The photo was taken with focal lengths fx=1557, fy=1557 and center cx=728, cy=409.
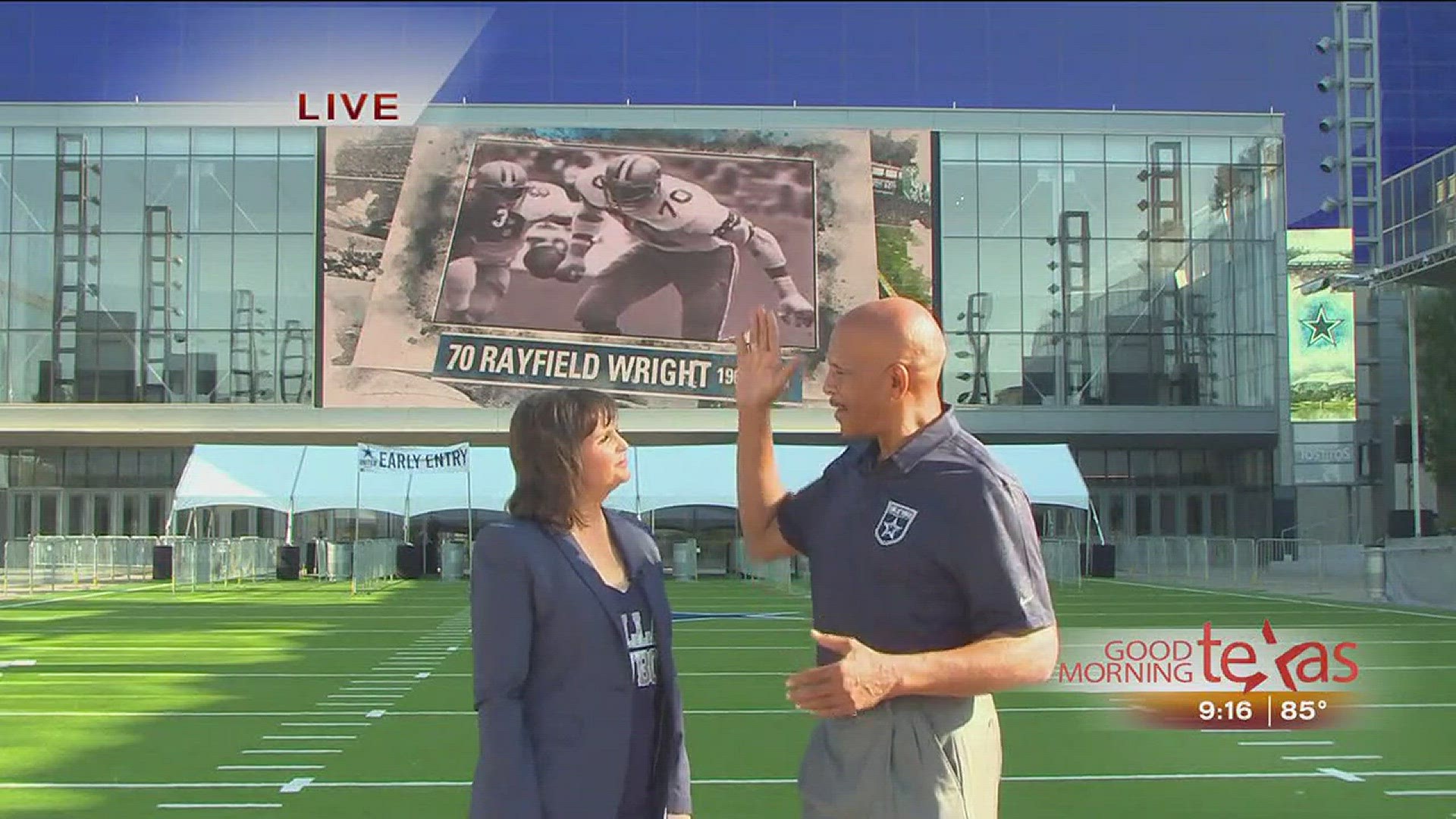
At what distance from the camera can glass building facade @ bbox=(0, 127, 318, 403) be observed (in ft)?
153

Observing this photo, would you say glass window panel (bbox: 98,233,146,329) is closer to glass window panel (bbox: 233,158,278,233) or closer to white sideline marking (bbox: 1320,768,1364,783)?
glass window panel (bbox: 233,158,278,233)

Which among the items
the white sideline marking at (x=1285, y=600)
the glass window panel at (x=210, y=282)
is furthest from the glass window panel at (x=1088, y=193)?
the glass window panel at (x=210, y=282)

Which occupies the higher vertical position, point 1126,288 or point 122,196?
point 122,196

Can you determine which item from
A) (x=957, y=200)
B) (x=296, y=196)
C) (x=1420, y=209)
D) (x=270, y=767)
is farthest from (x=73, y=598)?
(x=957, y=200)

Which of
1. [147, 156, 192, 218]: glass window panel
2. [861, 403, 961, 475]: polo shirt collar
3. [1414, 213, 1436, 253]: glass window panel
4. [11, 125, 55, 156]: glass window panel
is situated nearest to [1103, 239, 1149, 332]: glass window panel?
[1414, 213, 1436, 253]: glass window panel

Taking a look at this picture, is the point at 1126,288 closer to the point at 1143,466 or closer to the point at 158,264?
the point at 1143,466

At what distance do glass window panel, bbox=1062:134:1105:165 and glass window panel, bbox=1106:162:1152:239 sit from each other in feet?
1.97

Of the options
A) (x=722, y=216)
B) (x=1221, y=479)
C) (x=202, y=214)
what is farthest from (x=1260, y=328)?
(x=202, y=214)

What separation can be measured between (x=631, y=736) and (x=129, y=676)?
40.2 feet

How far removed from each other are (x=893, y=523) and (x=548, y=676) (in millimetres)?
963

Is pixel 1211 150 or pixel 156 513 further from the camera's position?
pixel 1211 150

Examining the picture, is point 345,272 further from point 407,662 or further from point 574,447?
point 574,447

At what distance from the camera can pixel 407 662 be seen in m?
16.0

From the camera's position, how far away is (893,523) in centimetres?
309
